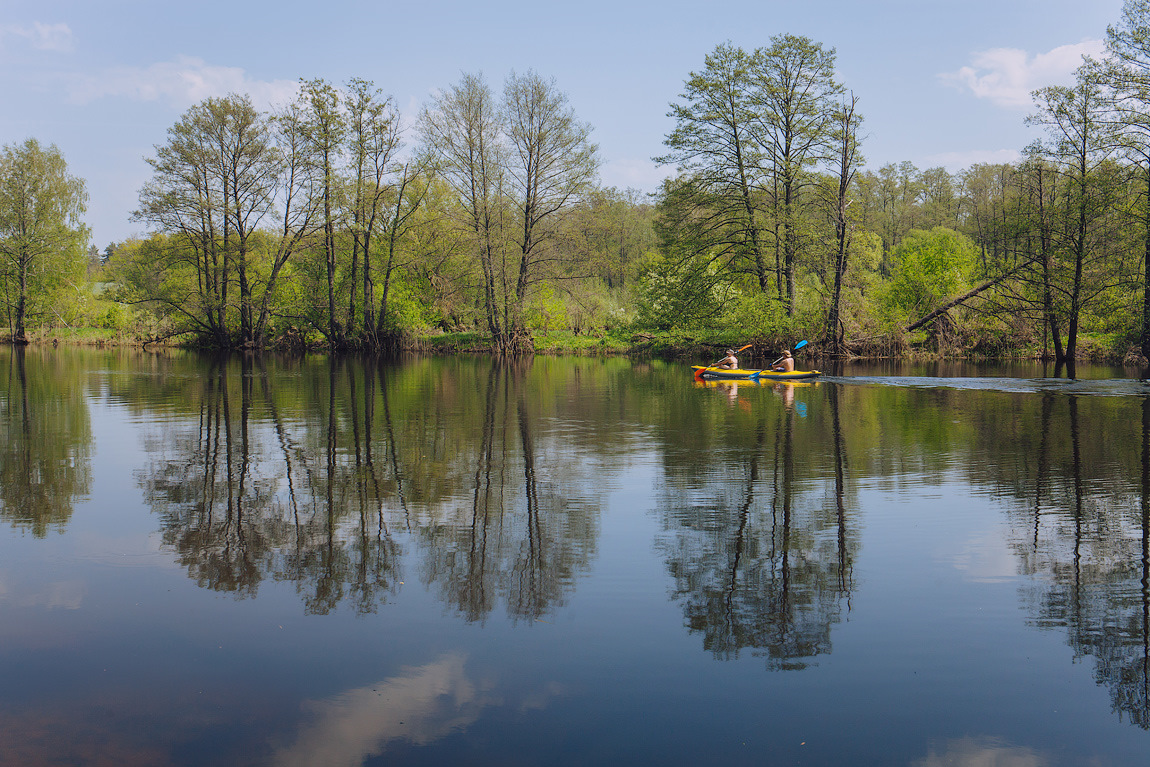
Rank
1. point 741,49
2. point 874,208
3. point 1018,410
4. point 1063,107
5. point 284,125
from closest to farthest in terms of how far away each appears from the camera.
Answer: point 1018,410
point 1063,107
point 741,49
point 284,125
point 874,208

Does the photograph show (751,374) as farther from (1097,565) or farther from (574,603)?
(574,603)

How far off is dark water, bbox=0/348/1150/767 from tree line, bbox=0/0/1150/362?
26579 mm

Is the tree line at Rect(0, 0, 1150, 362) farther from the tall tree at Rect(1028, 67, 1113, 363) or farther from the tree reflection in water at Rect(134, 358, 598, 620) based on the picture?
the tree reflection in water at Rect(134, 358, 598, 620)

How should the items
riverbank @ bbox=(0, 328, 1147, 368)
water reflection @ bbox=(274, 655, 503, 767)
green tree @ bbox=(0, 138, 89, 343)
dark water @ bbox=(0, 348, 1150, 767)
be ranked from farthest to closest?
1. green tree @ bbox=(0, 138, 89, 343)
2. riverbank @ bbox=(0, 328, 1147, 368)
3. dark water @ bbox=(0, 348, 1150, 767)
4. water reflection @ bbox=(274, 655, 503, 767)

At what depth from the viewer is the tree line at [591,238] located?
3609cm

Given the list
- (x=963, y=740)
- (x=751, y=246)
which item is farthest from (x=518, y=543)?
(x=751, y=246)

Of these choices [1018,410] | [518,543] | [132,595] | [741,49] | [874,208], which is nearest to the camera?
[132,595]

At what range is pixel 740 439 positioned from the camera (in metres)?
14.5

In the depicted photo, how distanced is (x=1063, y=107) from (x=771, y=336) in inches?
634

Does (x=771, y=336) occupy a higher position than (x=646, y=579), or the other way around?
(x=771, y=336)

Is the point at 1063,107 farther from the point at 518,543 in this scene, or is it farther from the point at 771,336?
the point at 518,543

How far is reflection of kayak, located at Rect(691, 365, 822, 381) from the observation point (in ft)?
91.0

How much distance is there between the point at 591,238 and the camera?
4938 centimetres

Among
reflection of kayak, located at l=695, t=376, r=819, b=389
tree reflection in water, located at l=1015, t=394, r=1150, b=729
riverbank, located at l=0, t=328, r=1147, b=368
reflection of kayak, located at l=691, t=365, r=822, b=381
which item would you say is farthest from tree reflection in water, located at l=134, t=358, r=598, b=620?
riverbank, located at l=0, t=328, r=1147, b=368
